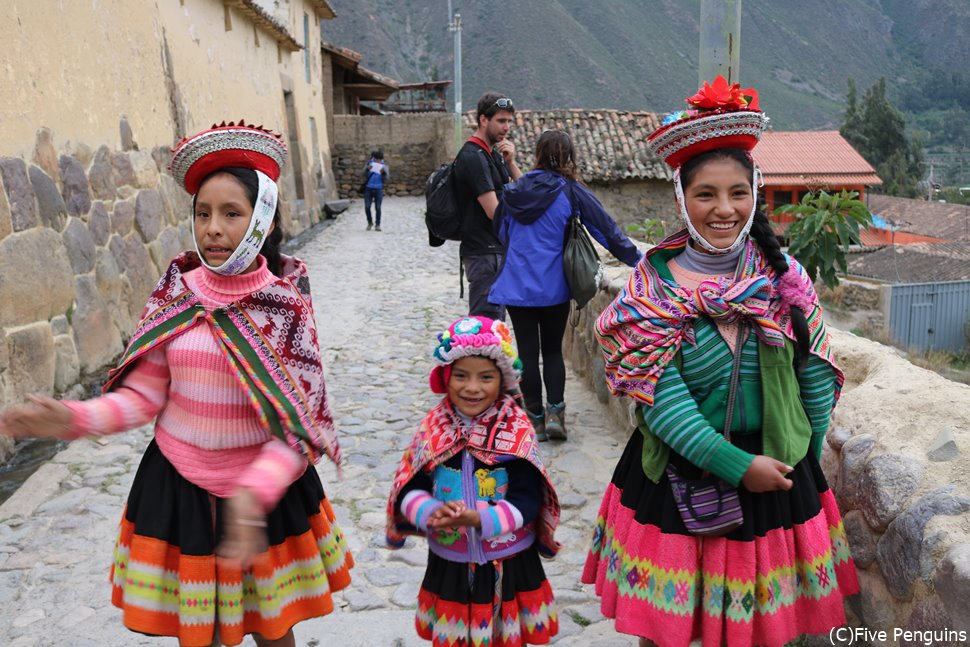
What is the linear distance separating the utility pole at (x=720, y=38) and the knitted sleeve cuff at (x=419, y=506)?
8.60 ft

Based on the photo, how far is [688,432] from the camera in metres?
2.13

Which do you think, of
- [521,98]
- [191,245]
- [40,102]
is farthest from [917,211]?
[40,102]

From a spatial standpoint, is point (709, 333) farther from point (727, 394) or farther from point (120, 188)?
point (120, 188)

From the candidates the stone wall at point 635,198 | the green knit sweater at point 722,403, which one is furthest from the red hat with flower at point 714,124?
the stone wall at point 635,198

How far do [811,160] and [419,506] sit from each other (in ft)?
130

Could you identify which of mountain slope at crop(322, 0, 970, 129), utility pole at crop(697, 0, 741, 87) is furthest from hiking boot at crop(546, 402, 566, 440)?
mountain slope at crop(322, 0, 970, 129)

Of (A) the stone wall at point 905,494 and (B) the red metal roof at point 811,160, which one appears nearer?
(A) the stone wall at point 905,494

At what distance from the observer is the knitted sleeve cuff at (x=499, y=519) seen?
2244mm

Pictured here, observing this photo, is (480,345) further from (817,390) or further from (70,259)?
(70,259)

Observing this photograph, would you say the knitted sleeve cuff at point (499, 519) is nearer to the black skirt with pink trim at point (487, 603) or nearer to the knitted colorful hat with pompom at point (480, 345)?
the black skirt with pink trim at point (487, 603)

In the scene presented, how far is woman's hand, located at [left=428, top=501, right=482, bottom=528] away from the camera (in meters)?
2.13

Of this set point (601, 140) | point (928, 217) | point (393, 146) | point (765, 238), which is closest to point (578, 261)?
point (765, 238)

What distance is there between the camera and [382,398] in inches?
237

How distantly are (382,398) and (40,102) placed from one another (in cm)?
312
